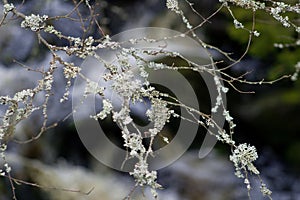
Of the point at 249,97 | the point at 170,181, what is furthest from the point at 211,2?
the point at 170,181

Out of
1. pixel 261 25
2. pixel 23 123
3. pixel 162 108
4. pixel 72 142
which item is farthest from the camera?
pixel 72 142

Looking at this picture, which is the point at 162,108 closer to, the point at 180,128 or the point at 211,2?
the point at 180,128

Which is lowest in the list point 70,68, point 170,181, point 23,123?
point 70,68

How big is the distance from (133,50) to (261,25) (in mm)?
1421

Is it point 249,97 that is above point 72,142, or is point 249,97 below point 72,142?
above

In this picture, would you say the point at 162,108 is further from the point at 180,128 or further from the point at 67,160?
the point at 67,160

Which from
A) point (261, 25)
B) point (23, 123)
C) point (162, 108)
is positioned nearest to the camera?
point (162, 108)

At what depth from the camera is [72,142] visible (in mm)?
3191

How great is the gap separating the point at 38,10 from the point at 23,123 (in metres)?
0.66

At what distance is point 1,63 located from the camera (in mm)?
3105

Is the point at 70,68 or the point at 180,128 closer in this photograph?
the point at 70,68

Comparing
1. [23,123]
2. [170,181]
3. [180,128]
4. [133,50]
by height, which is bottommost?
[133,50]

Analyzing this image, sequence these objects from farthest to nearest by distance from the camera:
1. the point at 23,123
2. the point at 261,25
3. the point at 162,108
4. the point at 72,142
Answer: the point at 72,142, the point at 23,123, the point at 261,25, the point at 162,108

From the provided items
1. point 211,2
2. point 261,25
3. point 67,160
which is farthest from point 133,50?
point 211,2
